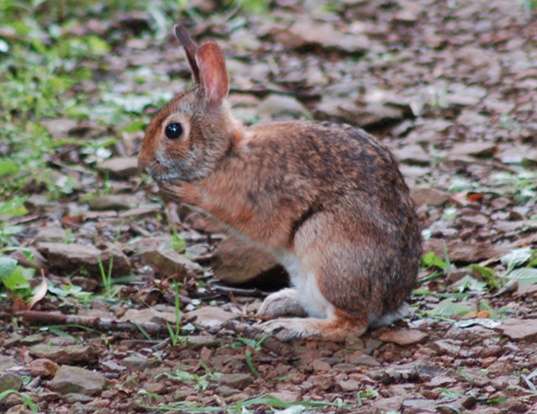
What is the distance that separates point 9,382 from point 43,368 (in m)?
0.26

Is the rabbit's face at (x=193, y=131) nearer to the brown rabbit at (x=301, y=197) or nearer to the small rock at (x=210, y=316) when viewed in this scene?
the brown rabbit at (x=301, y=197)

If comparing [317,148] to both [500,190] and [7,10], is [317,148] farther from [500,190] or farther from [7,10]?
[7,10]

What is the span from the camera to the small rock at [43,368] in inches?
225

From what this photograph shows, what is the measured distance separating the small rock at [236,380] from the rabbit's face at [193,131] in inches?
50.1

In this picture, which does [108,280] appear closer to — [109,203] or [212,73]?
[212,73]

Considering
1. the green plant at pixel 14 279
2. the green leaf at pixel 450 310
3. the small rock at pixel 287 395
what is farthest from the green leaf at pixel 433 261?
the green plant at pixel 14 279

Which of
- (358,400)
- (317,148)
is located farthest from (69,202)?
(358,400)

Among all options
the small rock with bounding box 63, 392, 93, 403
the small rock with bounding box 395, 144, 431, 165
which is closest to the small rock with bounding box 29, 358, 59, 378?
the small rock with bounding box 63, 392, 93, 403

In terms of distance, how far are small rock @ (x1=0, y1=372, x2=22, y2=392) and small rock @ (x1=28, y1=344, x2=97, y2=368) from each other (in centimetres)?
38

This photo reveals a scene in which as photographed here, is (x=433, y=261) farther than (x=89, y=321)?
Yes

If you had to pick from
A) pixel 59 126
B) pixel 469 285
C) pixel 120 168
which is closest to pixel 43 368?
pixel 469 285

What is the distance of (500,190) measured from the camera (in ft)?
27.1

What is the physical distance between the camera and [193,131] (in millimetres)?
6547

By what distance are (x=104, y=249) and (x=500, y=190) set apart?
2.71 m
